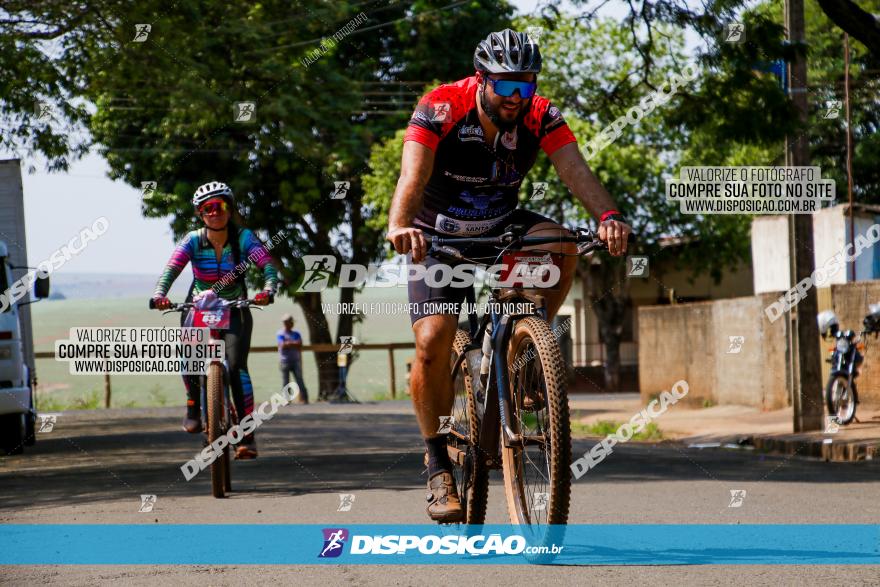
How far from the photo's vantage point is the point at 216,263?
9977mm

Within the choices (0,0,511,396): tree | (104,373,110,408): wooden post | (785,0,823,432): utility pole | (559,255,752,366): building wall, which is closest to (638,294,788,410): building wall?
(785,0,823,432): utility pole

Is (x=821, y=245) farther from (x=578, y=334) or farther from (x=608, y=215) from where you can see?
(x=578, y=334)

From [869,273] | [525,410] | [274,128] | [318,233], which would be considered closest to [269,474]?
[525,410]

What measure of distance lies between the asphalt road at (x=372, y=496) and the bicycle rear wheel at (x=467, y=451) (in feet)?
1.24

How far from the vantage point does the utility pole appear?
15344 mm

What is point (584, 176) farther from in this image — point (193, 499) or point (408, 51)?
point (408, 51)

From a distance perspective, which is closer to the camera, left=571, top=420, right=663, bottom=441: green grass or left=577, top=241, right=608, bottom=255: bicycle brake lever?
left=577, top=241, right=608, bottom=255: bicycle brake lever

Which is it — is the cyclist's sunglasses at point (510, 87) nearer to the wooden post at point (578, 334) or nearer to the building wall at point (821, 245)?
the building wall at point (821, 245)

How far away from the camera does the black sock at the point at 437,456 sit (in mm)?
6133

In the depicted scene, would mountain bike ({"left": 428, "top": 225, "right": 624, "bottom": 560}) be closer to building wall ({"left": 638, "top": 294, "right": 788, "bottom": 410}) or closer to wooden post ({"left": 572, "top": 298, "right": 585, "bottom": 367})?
building wall ({"left": 638, "top": 294, "right": 788, "bottom": 410})

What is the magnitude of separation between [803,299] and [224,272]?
26.7ft

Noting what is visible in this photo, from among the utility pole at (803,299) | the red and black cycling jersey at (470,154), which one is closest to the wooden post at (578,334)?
the utility pole at (803,299)


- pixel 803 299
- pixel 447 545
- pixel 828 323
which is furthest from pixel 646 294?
pixel 447 545

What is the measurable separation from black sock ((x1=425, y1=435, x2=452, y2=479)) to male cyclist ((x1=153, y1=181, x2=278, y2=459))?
3645 millimetres
